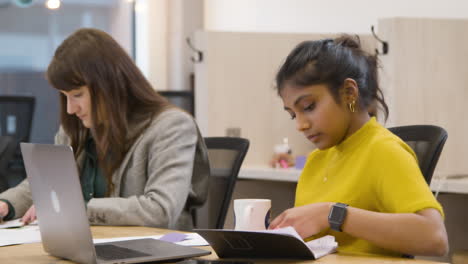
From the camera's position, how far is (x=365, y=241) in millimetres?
1479

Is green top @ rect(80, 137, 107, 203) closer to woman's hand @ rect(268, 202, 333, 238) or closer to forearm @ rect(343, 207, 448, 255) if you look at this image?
woman's hand @ rect(268, 202, 333, 238)

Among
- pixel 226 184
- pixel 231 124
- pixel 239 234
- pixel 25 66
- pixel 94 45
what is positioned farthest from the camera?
pixel 25 66

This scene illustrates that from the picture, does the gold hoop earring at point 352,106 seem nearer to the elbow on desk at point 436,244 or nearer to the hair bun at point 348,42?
the hair bun at point 348,42

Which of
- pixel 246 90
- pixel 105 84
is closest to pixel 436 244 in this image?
pixel 105 84

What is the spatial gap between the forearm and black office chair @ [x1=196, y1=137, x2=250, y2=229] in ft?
2.74

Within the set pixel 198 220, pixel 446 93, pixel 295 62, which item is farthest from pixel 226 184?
pixel 446 93

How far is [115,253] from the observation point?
1.38 m

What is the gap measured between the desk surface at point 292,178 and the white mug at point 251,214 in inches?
62.3

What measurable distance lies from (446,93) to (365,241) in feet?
6.00

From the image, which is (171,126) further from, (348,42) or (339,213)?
(339,213)

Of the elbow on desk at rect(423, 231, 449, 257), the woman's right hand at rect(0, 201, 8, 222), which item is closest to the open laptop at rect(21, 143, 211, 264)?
the elbow on desk at rect(423, 231, 449, 257)

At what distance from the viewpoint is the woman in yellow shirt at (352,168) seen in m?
1.35

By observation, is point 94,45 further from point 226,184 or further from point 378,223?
point 378,223

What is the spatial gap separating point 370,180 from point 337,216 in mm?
126
